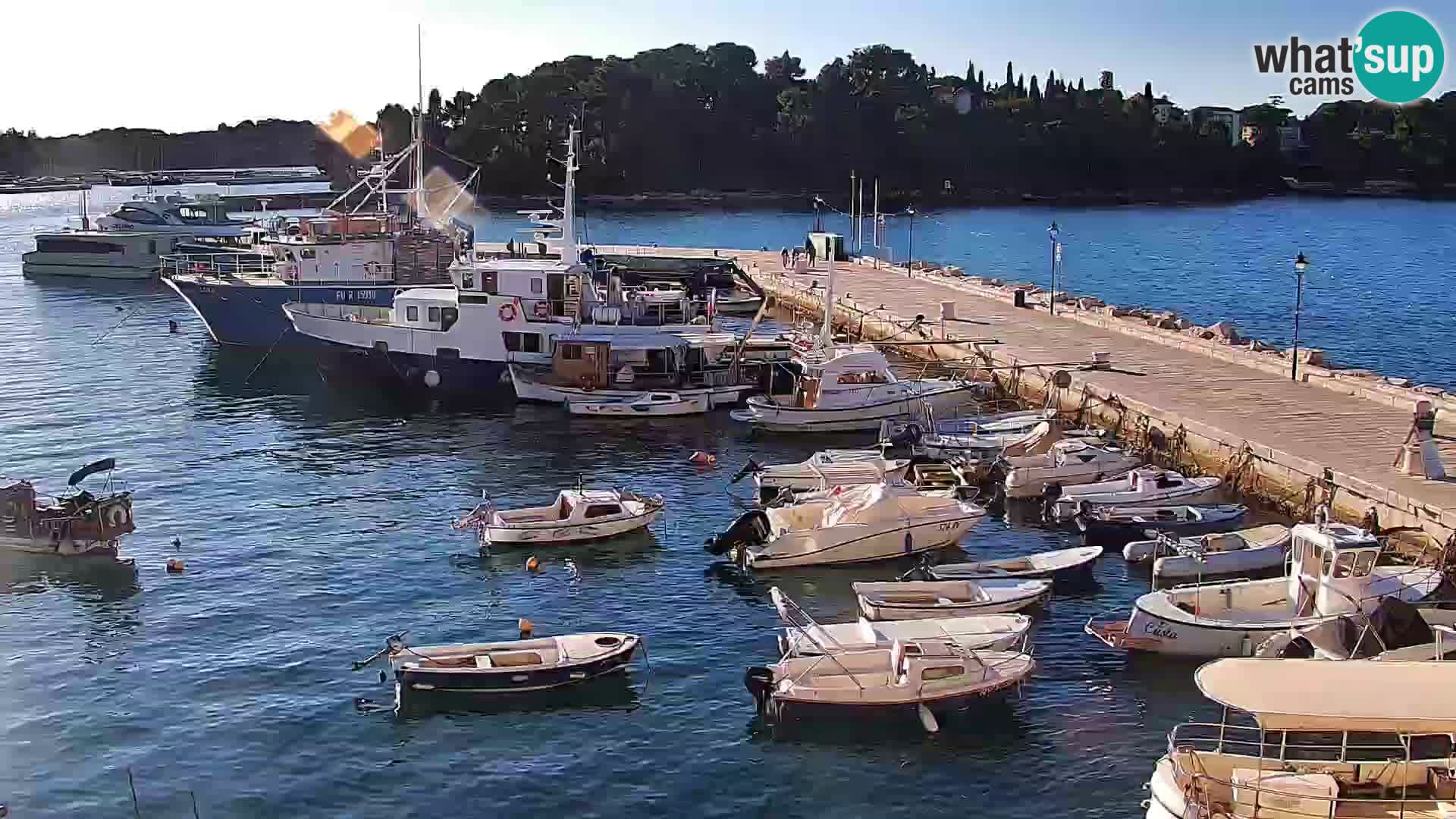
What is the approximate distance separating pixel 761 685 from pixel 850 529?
7.86 meters

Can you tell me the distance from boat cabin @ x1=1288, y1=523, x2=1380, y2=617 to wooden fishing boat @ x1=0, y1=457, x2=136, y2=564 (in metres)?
24.6

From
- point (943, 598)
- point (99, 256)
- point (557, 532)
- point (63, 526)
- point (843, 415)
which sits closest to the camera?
point (943, 598)

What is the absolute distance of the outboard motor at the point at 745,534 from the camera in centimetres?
Result: 3186

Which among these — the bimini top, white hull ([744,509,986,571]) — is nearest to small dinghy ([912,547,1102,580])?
white hull ([744,509,986,571])

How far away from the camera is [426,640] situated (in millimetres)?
27328

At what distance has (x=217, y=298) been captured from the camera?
60938 millimetres

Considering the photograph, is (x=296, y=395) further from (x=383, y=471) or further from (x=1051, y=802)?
(x=1051, y=802)

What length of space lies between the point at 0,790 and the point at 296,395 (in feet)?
106

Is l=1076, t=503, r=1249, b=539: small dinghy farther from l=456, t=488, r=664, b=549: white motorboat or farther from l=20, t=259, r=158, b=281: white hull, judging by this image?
l=20, t=259, r=158, b=281: white hull

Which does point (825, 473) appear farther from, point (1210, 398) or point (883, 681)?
point (1210, 398)

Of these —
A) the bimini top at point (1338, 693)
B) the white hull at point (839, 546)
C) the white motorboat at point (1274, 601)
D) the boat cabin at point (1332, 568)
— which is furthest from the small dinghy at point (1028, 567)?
the bimini top at point (1338, 693)

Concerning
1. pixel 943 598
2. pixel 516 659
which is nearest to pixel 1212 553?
pixel 943 598

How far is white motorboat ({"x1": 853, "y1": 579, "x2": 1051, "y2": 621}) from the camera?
1054 inches

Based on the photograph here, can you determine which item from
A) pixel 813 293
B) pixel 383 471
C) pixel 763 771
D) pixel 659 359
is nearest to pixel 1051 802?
pixel 763 771
